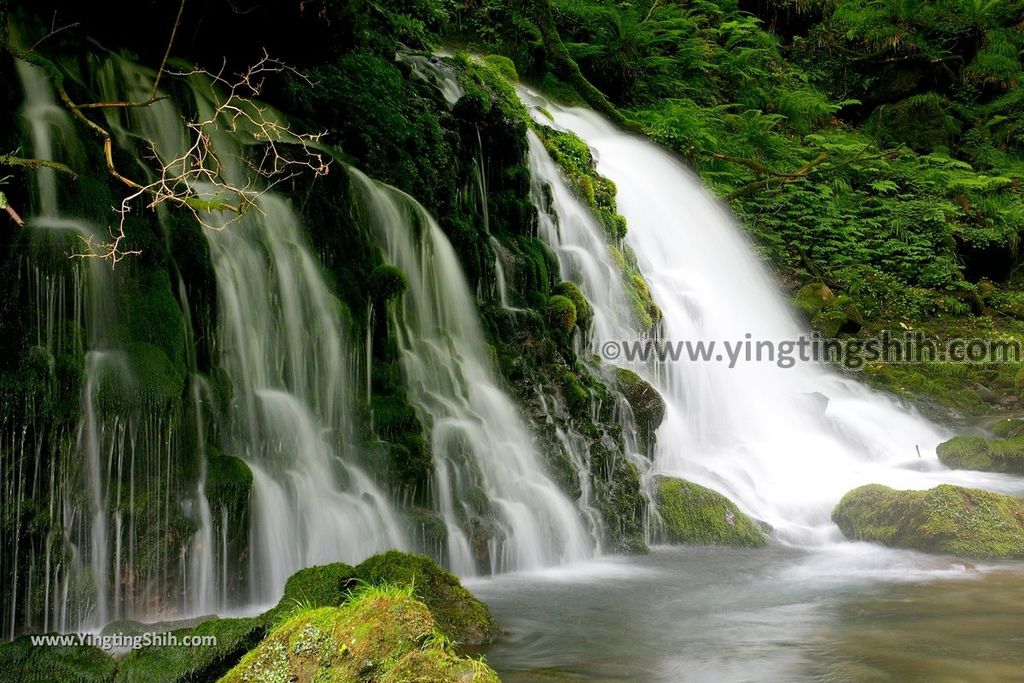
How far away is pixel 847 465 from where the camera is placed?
11766mm

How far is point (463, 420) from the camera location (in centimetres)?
797

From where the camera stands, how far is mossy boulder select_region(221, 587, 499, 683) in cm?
345

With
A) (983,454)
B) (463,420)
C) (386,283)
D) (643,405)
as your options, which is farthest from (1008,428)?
(386,283)

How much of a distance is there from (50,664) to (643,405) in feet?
22.6

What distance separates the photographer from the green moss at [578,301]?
10.2 meters

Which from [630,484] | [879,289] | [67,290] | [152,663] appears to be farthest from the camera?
[879,289]

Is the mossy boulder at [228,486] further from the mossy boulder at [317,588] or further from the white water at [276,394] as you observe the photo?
the mossy boulder at [317,588]

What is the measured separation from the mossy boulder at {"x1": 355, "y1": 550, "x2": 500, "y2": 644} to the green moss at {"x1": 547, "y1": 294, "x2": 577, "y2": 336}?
15.8 feet

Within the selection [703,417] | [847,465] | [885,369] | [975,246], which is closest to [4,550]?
[703,417]

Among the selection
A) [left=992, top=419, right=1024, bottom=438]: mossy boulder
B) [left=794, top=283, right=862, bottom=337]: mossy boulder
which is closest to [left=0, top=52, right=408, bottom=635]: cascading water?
[left=992, top=419, right=1024, bottom=438]: mossy boulder

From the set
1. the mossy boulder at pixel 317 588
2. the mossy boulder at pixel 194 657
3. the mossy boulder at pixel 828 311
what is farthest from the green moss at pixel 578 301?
the mossy boulder at pixel 828 311

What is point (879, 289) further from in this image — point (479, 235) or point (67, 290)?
point (67, 290)

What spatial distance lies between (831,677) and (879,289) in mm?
15261

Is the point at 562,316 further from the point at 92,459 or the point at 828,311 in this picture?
the point at 828,311
